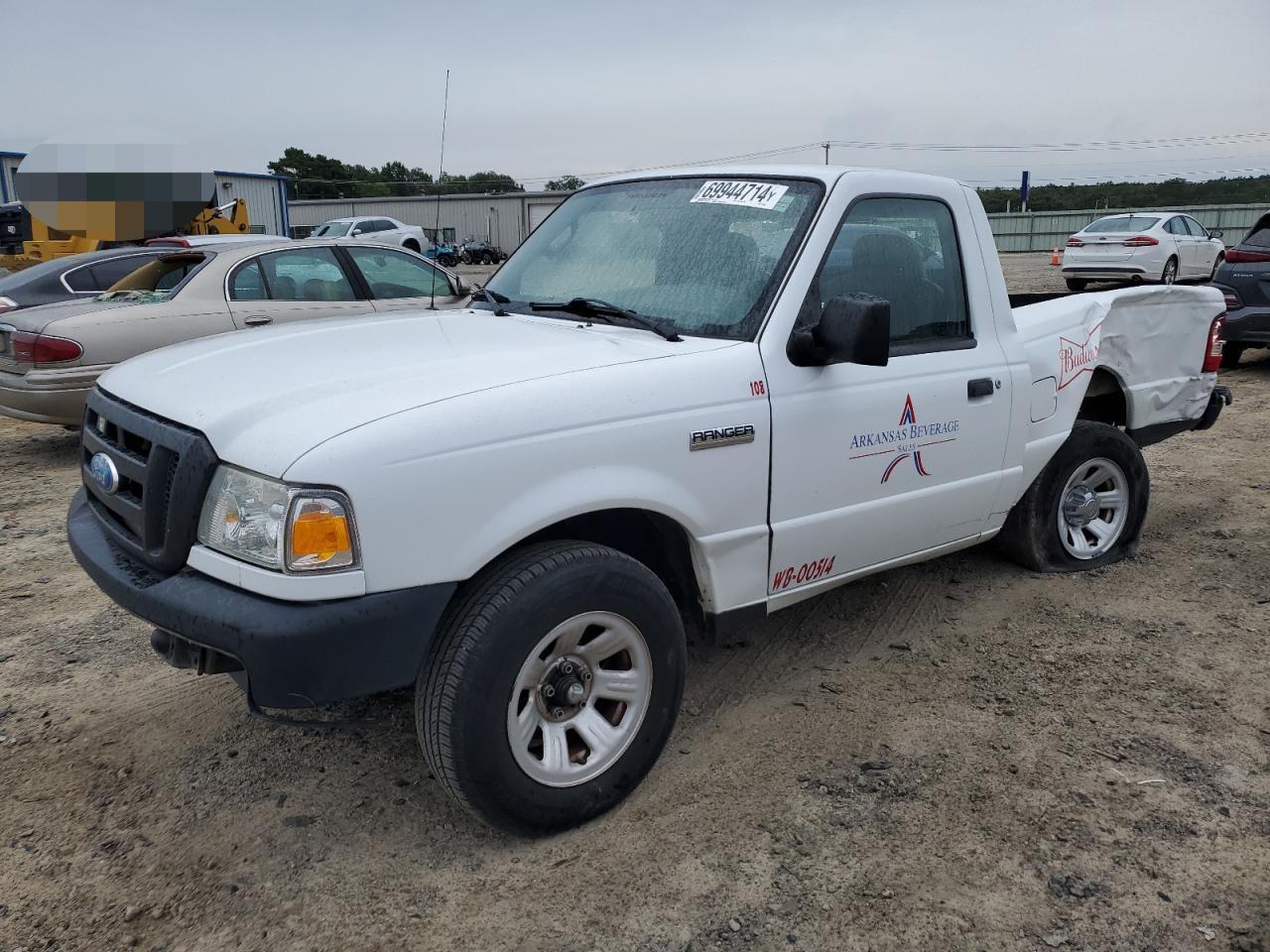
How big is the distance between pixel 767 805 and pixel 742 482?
1.00 m

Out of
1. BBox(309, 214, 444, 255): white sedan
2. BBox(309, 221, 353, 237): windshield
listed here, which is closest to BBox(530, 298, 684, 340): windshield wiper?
BBox(309, 214, 444, 255): white sedan

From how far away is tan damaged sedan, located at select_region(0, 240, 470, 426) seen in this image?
7.09 meters

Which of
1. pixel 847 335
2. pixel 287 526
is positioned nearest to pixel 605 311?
pixel 847 335

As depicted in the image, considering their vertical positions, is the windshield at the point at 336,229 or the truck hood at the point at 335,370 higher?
the windshield at the point at 336,229

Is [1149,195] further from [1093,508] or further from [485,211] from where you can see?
[1093,508]

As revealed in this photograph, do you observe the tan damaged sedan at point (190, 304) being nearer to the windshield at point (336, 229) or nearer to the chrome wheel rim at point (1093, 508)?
the chrome wheel rim at point (1093, 508)

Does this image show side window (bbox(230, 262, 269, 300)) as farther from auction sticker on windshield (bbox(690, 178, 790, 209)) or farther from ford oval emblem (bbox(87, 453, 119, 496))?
auction sticker on windshield (bbox(690, 178, 790, 209))

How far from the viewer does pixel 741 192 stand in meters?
3.54

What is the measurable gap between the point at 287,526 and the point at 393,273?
6.35 m

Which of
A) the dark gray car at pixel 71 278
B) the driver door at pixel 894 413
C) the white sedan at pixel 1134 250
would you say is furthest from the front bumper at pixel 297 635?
the white sedan at pixel 1134 250

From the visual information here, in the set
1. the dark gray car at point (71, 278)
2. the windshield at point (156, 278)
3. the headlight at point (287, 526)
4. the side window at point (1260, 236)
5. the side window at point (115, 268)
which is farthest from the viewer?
the side window at point (1260, 236)

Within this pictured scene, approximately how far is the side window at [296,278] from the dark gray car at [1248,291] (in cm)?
842

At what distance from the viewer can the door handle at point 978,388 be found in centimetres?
373

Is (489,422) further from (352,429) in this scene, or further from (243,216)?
(243,216)
